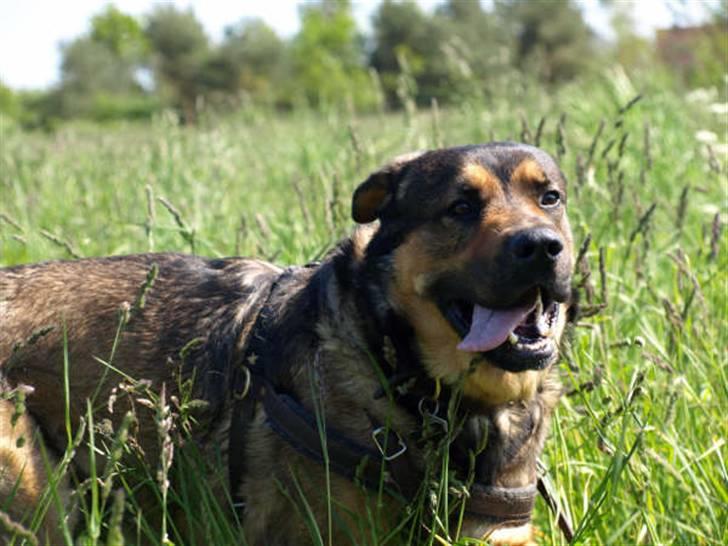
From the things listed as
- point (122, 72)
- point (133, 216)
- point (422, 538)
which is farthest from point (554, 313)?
point (122, 72)

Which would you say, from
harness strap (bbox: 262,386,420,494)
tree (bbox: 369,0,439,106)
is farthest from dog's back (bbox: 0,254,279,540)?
tree (bbox: 369,0,439,106)

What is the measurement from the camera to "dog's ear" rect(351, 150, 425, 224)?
3.49 metres

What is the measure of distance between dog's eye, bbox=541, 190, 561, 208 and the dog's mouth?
45 cm

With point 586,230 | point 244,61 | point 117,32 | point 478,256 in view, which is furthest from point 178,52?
point 478,256

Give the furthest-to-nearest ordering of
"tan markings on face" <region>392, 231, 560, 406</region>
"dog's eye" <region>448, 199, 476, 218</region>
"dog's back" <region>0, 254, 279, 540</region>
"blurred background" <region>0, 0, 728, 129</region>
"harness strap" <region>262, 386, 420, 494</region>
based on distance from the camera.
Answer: "blurred background" <region>0, 0, 728, 129</region>, "dog's back" <region>0, 254, 279, 540</region>, "dog's eye" <region>448, 199, 476, 218</region>, "tan markings on face" <region>392, 231, 560, 406</region>, "harness strap" <region>262, 386, 420, 494</region>

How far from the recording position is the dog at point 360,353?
9.69 ft

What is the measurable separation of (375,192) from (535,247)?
2.76ft

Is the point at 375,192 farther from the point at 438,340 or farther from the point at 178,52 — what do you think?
the point at 178,52

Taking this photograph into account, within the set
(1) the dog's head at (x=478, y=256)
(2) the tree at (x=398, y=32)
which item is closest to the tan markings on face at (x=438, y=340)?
(1) the dog's head at (x=478, y=256)

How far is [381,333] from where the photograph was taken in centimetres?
316

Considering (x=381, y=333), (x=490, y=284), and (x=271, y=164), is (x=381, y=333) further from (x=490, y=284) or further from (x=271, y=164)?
(x=271, y=164)

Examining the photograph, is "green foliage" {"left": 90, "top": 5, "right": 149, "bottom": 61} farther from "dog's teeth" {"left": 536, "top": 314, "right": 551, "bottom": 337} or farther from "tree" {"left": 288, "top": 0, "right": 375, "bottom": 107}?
"dog's teeth" {"left": 536, "top": 314, "right": 551, "bottom": 337}

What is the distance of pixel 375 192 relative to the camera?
3.52 meters

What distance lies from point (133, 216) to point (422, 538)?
155 inches
